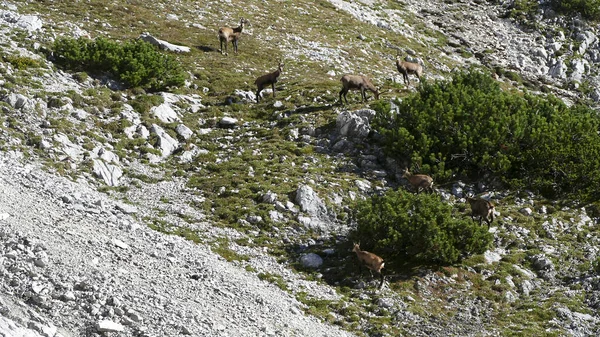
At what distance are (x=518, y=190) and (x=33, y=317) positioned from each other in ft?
50.4

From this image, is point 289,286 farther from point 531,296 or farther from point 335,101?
point 335,101

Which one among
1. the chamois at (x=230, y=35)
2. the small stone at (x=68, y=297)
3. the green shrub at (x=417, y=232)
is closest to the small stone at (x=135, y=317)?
the small stone at (x=68, y=297)

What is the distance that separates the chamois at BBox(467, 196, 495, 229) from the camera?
18094 mm

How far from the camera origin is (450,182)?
21031 millimetres

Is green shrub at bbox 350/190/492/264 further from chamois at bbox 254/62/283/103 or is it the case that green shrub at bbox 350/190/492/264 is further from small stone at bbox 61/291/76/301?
chamois at bbox 254/62/283/103

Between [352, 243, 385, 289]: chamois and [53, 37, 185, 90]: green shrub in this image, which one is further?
[53, 37, 185, 90]: green shrub

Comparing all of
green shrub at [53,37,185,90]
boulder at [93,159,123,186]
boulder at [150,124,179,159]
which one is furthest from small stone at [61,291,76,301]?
green shrub at [53,37,185,90]

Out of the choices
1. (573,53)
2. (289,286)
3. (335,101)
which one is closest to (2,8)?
(335,101)

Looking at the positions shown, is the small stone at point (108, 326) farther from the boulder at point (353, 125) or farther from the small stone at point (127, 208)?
the boulder at point (353, 125)

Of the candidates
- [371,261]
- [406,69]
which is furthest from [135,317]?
[406,69]

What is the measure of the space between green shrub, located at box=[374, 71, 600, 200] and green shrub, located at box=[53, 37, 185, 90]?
342 inches

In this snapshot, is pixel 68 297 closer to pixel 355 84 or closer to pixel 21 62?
pixel 21 62

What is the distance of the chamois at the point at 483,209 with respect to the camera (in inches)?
712

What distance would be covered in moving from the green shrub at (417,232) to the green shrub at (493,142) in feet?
12.7
